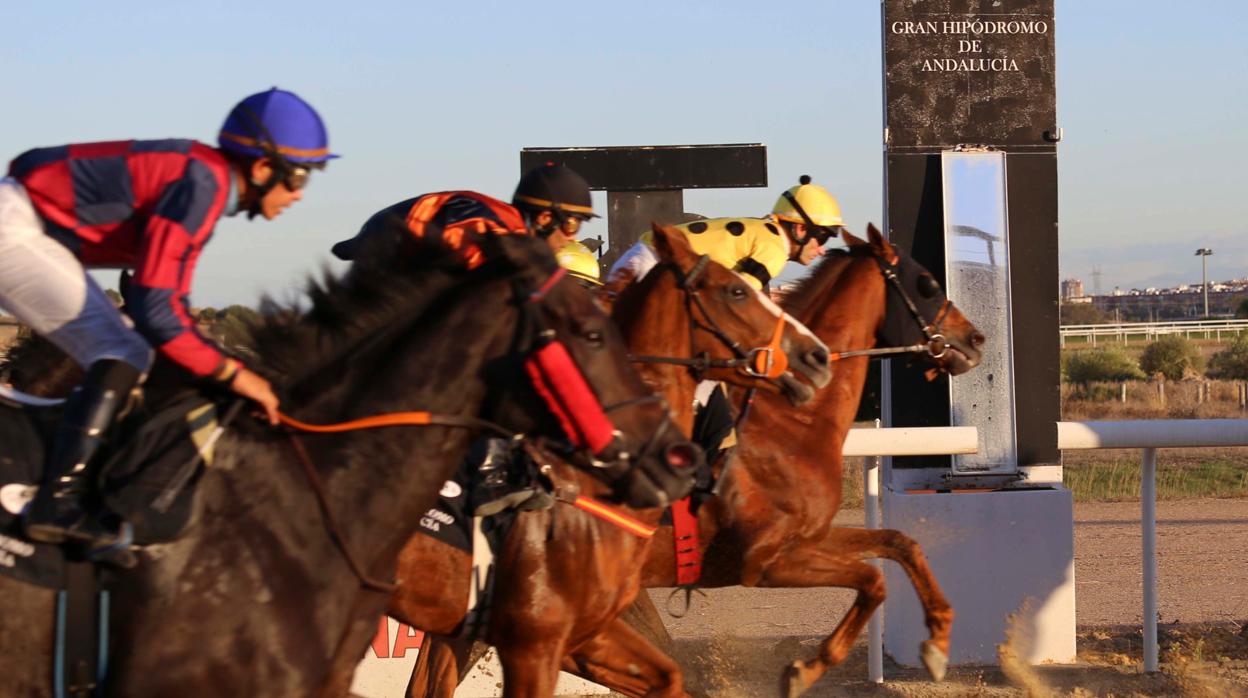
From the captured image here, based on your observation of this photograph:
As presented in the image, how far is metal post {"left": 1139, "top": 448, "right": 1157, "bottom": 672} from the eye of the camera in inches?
→ 261

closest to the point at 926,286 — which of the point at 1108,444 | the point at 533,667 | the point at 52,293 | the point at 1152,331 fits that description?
the point at 1108,444

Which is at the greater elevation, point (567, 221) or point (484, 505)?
point (567, 221)

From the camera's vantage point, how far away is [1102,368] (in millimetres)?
28297

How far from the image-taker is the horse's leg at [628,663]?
4.77m

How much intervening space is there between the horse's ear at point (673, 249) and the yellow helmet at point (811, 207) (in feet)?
4.45

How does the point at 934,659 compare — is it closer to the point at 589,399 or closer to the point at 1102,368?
the point at 589,399

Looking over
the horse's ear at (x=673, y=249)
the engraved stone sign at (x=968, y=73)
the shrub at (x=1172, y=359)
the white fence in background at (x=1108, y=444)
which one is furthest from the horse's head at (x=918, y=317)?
the shrub at (x=1172, y=359)

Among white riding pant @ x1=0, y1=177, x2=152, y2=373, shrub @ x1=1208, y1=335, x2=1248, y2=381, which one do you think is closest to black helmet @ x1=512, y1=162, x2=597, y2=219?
white riding pant @ x1=0, y1=177, x2=152, y2=373

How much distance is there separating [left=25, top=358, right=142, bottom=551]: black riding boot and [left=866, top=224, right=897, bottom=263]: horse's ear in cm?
382

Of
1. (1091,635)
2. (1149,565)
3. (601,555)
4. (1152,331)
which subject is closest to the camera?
(601,555)

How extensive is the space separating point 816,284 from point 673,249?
123cm

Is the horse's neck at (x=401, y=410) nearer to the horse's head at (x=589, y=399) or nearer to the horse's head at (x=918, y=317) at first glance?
the horse's head at (x=589, y=399)

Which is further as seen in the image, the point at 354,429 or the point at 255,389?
the point at 354,429

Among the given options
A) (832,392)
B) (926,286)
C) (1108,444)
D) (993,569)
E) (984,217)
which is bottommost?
(993,569)
